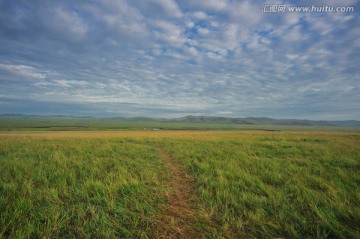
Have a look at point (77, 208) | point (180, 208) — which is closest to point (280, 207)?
point (180, 208)

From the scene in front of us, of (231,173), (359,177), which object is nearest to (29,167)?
(231,173)

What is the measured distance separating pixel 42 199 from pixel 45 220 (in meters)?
1.20

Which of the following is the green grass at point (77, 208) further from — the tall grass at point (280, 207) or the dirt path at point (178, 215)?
the tall grass at point (280, 207)

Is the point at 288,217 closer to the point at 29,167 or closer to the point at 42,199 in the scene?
the point at 42,199

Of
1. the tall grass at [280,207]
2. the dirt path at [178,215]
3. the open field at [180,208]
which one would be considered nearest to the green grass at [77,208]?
the open field at [180,208]

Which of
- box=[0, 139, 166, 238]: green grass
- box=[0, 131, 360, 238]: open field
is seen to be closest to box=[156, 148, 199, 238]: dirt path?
box=[0, 131, 360, 238]: open field

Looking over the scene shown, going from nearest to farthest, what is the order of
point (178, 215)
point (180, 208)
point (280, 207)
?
point (178, 215) < point (280, 207) < point (180, 208)

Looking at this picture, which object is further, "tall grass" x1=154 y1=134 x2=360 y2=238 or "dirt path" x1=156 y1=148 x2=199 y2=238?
"dirt path" x1=156 y1=148 x2=199 y2=238

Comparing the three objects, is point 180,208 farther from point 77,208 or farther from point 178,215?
point 77,208

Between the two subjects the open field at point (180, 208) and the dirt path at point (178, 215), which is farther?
the dirt path at point (178, 215)

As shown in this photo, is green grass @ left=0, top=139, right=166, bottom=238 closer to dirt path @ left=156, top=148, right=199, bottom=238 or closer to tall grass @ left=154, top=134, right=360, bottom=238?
dirt path @ left=156, top=148, right=199, bottom=238

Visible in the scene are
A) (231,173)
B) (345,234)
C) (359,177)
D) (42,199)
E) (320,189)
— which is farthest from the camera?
(231,173)

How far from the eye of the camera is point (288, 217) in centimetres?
362

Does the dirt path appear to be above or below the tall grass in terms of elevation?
below
